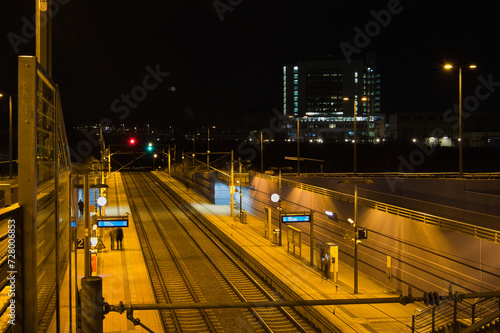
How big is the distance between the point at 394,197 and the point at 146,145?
13.8 m

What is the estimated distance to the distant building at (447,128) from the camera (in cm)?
7062

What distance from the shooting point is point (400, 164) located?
58.2m

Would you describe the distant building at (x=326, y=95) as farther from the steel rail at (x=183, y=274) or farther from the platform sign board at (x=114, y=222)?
the platform sign board at (x=114, y=222)

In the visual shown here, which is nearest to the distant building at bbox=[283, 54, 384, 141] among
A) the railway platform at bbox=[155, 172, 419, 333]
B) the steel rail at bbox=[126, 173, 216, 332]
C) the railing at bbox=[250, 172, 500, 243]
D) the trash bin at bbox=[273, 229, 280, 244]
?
the steel rail at bbox=[126, 173, 216, 332]

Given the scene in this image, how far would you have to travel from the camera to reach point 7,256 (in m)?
2.09

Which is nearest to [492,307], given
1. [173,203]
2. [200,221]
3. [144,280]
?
[144,280]

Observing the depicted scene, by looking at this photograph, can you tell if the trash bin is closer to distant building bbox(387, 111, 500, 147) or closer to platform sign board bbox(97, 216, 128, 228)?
platform sign board bbox(97, 216, 128, 228)

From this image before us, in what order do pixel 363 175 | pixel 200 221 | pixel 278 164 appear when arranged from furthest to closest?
pixel 278 164 < pixel 363 175 < pixel 200 221

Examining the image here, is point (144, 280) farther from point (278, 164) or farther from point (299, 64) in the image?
point (299, 64)

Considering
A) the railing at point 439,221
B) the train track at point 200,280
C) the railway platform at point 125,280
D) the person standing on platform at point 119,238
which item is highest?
the railing at point 439,221

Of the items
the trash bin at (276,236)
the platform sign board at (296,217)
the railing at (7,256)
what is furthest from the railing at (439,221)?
the railing at (7,256)

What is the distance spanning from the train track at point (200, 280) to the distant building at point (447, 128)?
Answer: 47062 mm

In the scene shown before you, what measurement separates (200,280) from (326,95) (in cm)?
11962

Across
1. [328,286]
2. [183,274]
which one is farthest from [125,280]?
[328,286]
